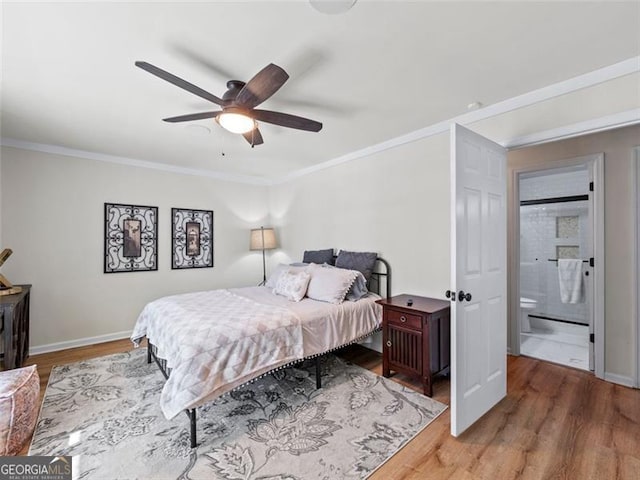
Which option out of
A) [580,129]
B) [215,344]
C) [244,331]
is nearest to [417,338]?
[244,331]

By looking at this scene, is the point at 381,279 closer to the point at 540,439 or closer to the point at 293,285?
the point at 293,285

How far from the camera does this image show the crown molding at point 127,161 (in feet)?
11.3

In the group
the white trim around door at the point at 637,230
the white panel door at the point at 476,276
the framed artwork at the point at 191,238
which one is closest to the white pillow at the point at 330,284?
the white panel door at the point at 476,276

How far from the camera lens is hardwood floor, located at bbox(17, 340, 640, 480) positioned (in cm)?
168

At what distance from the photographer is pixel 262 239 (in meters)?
5.09

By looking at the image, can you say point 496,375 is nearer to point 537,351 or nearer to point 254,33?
point 537,351

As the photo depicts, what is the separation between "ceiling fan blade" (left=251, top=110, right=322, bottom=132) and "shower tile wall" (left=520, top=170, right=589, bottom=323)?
3.83 meters

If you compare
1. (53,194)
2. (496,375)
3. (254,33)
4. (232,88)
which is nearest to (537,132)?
(496,375)

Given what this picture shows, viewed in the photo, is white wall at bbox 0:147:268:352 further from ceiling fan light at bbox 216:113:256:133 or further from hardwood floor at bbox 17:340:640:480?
ceiling fan light at bbox 216:113:256:133

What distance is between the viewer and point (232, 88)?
2137 mm

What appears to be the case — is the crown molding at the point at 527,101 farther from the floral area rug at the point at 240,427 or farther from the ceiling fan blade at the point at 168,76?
the floral area rug at the point at 240,427

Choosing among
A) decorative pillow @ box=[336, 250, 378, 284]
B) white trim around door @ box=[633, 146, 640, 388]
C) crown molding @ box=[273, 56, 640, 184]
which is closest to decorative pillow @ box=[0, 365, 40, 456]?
decorative pillow @ box=[336, 250, 378, 284]

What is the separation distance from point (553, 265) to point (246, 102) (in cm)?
548

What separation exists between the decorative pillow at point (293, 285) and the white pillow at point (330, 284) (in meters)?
0.08
